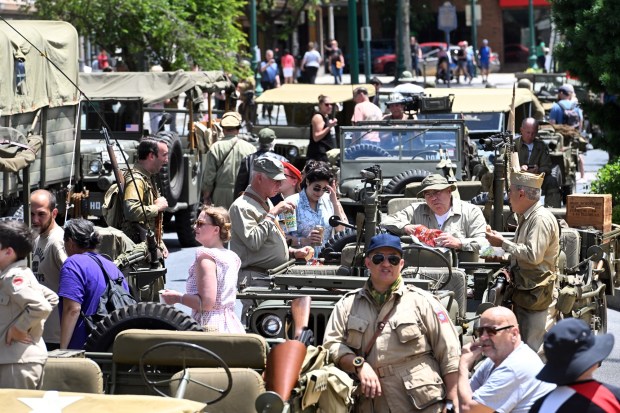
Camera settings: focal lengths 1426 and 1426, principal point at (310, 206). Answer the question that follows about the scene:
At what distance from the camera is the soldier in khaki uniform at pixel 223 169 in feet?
48.1

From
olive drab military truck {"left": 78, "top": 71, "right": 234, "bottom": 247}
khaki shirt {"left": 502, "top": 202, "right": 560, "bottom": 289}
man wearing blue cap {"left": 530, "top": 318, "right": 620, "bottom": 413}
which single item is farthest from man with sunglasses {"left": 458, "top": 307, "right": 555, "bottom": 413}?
olive drab military truck {"left": 78, "top": 71, "right": 234, "bottom": 247}

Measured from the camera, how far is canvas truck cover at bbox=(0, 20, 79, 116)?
14094mm

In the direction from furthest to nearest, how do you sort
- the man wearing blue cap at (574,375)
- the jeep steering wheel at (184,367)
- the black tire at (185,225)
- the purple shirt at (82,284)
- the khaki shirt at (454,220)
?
the black tire at (185,225) < the khaki shirt at (454,220) < the purple shirt at (82,284) < the jeep steering wheel at (184,367) < the man wearing blue cap at (574,375)

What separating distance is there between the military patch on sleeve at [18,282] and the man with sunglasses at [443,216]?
3.85 metres

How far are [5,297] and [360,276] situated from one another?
2871 mm

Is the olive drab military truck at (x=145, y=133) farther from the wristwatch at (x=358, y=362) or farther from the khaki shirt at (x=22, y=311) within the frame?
the wristwatch at (x=358, y=362)

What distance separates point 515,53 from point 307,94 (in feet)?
147

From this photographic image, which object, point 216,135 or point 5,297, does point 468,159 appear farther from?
point 5,297

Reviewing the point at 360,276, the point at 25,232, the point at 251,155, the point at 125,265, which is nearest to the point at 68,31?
the point at 251,155

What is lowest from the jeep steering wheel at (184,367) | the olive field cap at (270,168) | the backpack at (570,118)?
the backpack at (570,118)

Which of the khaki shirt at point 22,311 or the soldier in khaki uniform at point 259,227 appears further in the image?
the soldier in khaki uniform at point 259,227

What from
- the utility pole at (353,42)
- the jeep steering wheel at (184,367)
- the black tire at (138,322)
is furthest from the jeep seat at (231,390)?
the utility pole at (353,42)

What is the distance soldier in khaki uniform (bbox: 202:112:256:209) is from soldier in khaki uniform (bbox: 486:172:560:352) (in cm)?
528

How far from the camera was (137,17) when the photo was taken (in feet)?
92.4
